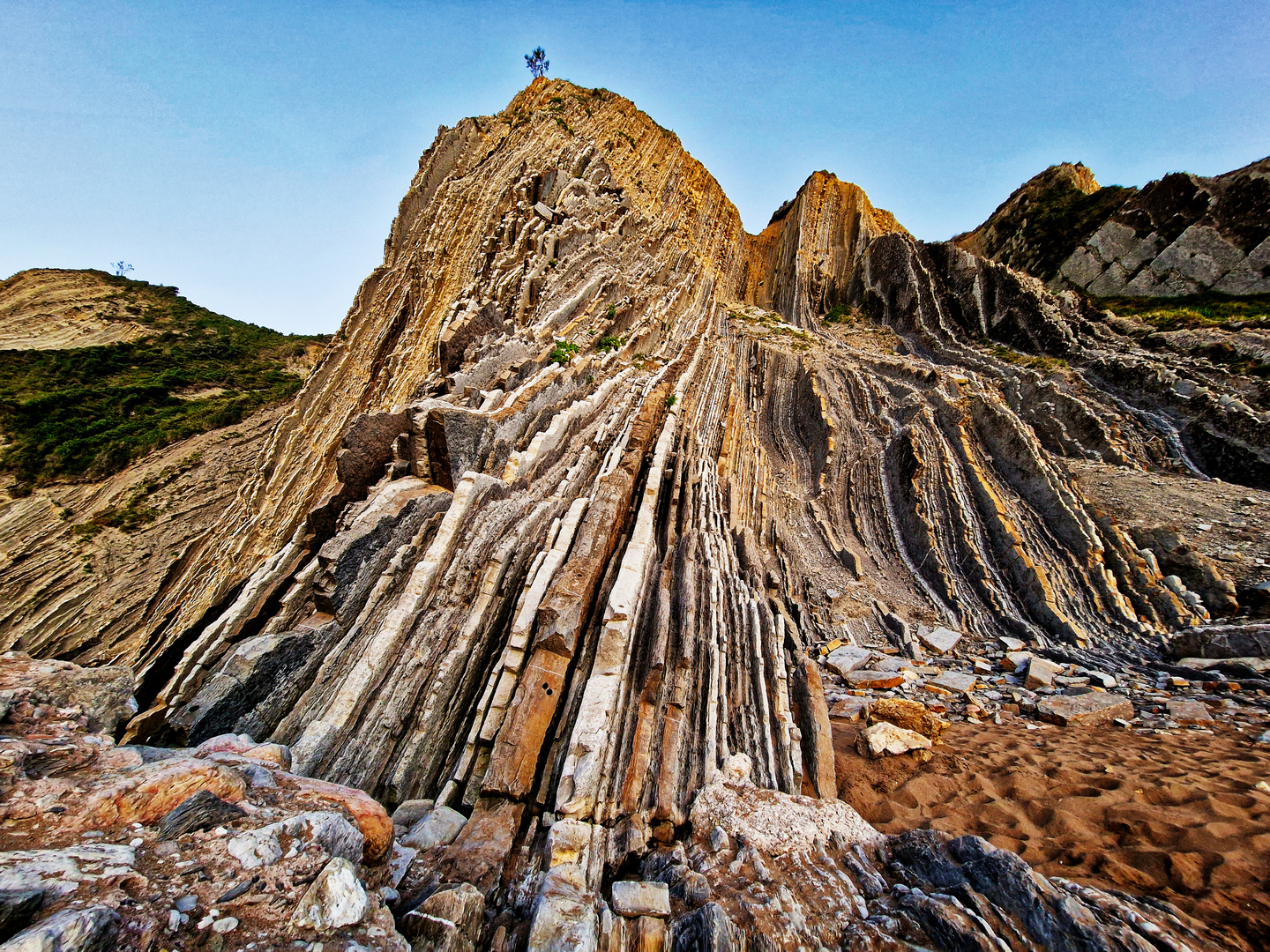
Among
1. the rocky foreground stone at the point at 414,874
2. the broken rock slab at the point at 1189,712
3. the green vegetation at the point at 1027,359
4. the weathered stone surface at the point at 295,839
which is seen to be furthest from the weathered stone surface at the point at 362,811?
the green vegetation at the point at 1027,359

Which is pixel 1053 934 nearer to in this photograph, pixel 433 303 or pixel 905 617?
pixel 905 617

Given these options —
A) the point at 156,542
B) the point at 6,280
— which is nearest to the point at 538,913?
the point at 156,542

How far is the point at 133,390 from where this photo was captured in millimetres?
21453

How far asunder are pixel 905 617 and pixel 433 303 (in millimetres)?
16619

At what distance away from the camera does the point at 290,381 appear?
25344mm

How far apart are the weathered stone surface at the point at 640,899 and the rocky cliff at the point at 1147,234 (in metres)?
29.8

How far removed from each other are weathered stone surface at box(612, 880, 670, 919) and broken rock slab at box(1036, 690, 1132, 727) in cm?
558

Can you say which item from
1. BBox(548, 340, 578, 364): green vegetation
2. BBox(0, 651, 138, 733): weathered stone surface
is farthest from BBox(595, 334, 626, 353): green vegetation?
BBox(0, 651, 138, 733): weathered stone surface

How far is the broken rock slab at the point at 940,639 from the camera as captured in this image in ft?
26.2

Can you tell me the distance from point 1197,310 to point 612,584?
2620 centimetres

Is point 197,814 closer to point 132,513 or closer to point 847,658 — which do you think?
point 847,658

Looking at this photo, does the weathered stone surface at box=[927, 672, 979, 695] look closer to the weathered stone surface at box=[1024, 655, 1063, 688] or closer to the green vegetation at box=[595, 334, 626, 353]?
Answer: the weathered stone surface at box=[1024, 655, 1063, 688]

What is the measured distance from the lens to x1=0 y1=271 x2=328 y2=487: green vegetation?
1602 centimetres

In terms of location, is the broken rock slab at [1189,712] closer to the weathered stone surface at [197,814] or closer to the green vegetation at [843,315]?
the weathered stone surface at [197,814]
